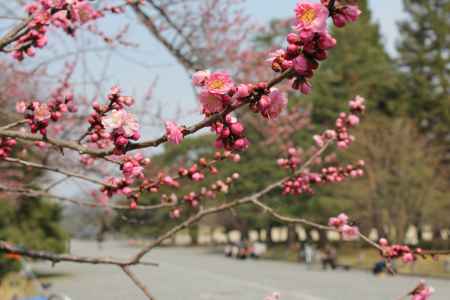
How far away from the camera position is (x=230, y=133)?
1.47 meters

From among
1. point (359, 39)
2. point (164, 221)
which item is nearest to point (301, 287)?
point (359, 39)

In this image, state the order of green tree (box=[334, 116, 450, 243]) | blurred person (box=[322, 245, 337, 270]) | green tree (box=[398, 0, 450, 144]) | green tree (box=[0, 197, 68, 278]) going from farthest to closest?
1. green tree (box=[398, 0, 450, 144])
2. green tree (box=[334, 116, 450, 243])
3. blurred person (box=[322, 245, 337, 270])
4. green tree (box=[0, 197, 68, 278])

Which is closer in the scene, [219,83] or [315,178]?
[219,83]

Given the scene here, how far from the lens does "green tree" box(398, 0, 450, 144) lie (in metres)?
33.9

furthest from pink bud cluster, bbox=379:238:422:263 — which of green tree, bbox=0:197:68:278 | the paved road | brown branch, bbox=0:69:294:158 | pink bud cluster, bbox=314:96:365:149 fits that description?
green tree, bbox=0:197:68:278

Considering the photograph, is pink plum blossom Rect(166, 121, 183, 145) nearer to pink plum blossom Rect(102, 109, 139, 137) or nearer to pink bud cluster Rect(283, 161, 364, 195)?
pink plum blossom Rect(102, 109, 139, 137)

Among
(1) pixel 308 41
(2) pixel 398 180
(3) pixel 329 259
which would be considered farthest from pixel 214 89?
(2) pixel 398 180

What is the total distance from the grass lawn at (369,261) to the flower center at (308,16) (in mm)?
15908

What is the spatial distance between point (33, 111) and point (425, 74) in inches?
1454

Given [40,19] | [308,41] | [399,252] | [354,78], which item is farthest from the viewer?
[354,78]

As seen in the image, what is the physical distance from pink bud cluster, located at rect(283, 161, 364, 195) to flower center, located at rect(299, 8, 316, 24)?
99.6 inches

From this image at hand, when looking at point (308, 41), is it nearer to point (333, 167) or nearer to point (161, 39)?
point (333, 167)

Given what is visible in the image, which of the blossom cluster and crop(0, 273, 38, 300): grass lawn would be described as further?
crop(0, 273, 38, 300): grass lawn

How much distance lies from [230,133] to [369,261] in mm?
28474
